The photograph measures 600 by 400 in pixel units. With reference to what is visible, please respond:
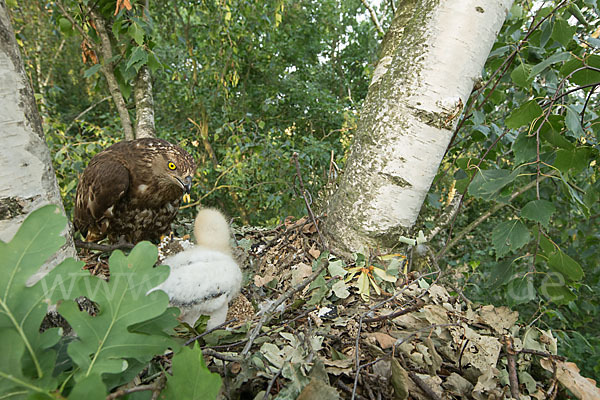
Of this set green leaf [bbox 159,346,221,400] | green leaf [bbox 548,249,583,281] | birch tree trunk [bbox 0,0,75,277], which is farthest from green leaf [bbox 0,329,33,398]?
green leaf [bbox 548,249,583,281]

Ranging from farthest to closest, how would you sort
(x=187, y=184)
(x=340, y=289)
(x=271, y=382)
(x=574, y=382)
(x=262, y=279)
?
(x=187, y=184) < (x=262, y=279) < (x=340, y=289) < (x=574, y=382) < (x=271, y=382)

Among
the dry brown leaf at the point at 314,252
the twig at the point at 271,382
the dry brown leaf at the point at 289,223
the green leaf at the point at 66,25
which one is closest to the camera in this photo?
the twig at the point at 271,382

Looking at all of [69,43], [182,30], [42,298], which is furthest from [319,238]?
[69,43]

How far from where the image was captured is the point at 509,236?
99cm

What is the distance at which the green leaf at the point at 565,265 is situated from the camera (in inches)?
36.5

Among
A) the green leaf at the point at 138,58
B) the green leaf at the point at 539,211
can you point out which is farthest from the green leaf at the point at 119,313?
the green leaf at the point at 138,58

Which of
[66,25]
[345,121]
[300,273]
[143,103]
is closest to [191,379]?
[300,273]

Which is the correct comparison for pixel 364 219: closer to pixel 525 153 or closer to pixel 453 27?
pixel 525 153

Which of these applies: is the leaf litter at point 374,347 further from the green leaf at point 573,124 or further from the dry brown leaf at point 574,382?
the green leaf at point 573,124

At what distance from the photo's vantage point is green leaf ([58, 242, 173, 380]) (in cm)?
47

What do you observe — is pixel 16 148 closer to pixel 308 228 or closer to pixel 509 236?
pixel 308 228

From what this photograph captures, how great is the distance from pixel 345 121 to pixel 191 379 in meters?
3.47

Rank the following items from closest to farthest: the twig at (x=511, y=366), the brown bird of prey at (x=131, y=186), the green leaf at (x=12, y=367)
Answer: the green leaf at (x=12, y=367) < the twig at (x=511, y=366) < the brown bird of prey at (x=131, y=186)

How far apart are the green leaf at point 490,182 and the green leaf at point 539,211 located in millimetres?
89
